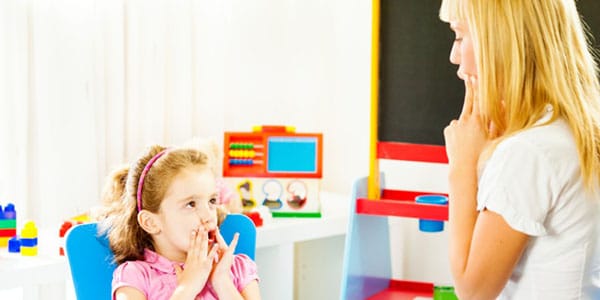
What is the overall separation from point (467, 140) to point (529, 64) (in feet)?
0.59

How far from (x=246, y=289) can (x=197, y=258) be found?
15cm

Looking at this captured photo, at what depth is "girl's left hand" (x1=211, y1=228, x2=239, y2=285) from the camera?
178 centimetres

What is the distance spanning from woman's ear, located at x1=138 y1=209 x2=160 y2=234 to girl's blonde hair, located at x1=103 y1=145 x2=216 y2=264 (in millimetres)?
10

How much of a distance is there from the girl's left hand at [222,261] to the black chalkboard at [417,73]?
0.64m

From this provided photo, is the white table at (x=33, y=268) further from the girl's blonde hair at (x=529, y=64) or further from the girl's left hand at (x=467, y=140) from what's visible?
the girl's blonde hair at (x=529, y=64)

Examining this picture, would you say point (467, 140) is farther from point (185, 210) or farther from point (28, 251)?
point (28, 251)

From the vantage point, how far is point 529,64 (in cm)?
139

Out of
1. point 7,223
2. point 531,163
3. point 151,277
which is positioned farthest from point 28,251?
point 531,163

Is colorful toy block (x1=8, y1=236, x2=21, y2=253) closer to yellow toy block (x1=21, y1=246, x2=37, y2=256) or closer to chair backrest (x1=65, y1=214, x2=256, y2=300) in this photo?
yellow toy block (x1=21, y1=246, x2=37, y2=256)

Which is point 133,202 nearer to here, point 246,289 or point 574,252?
point 246,289

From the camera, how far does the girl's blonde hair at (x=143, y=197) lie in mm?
1779

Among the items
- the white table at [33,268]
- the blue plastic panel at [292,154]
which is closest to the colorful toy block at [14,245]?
the white table at [33,268]

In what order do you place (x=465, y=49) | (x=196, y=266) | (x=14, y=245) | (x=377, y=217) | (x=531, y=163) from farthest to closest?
(x=377, y=217), (x=14, y=245), (x=196, y=266), (x=465, y=49), (x=531, y=163)

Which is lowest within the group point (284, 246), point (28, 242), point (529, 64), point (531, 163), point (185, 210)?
point (284, 246)
